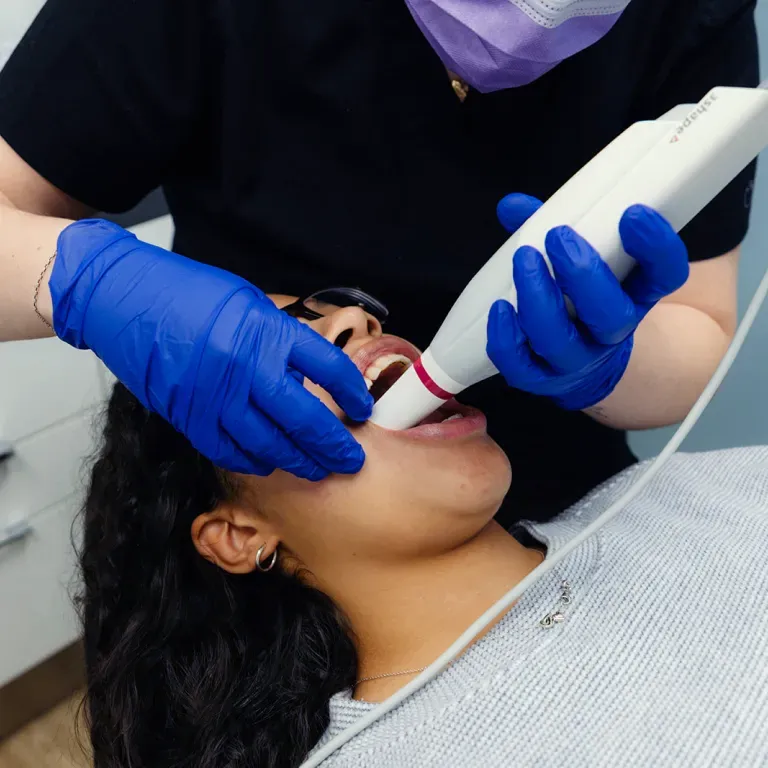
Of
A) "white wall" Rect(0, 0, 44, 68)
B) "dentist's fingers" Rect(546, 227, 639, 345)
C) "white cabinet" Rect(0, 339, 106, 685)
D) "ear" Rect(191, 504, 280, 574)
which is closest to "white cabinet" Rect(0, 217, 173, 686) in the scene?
"white cabinet" Rect(0, 339, 106, 685)

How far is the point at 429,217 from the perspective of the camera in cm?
102

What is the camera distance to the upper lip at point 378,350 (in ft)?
3.11

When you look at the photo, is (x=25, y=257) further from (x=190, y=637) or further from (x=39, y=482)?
(x=39, y=482)

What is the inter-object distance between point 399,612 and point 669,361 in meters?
0.46

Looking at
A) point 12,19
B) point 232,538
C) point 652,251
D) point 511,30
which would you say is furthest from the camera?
point 12,19

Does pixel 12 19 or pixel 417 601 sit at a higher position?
pixel 12 19

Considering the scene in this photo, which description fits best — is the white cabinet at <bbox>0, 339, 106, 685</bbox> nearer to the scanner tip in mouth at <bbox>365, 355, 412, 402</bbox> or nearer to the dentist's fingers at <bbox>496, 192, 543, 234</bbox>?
the scanner tip in mouth at <bbox>365, 355, 412, 402</bbox>

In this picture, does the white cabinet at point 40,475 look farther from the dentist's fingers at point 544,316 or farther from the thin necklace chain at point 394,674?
the dentist's fingers at point 544,316

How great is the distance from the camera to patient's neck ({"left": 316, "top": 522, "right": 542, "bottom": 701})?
0.94 metres

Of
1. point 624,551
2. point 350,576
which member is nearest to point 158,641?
point 350,576

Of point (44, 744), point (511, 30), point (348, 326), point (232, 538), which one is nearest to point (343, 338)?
point (348, 326)

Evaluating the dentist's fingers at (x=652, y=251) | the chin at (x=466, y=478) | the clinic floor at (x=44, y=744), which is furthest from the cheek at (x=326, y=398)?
the clinic floor at (x=44, y=744)

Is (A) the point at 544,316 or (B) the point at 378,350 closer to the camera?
(A) the point at 544,316

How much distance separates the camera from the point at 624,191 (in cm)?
64
